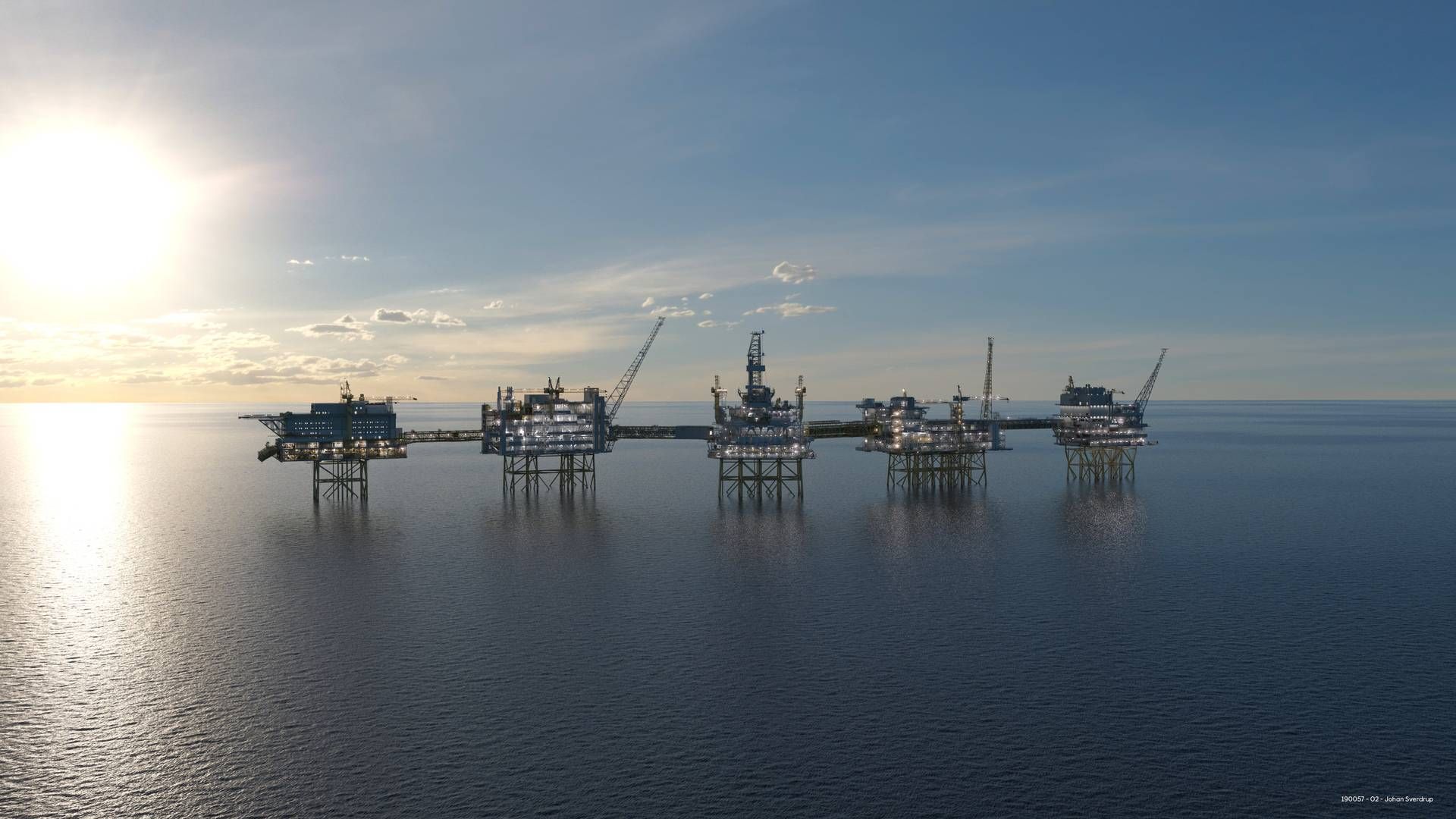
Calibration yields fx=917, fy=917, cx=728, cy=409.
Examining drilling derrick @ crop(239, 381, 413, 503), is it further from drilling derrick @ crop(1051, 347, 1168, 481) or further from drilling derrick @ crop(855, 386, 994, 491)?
drilling derrick @ crop(1051, 347, 1168, 481)

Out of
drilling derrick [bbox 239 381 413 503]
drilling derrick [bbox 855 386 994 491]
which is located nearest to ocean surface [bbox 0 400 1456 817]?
drilling derrick [bbox 239 381 413 503]

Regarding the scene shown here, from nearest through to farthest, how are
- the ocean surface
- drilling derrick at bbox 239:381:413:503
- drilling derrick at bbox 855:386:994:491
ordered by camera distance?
1. the ocean surface
2. drilling derrick at bbox 239:381:413:503
3. drilling derrick at bbox 855:386:994:491

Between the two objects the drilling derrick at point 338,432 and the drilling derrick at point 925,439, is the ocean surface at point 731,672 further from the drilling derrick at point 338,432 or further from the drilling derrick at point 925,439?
the drilling derrick at point 925,439

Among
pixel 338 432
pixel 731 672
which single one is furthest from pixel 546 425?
pixel 731 672

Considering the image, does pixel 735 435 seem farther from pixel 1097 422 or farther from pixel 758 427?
pixel 1097 422

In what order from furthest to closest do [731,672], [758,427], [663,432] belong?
1. [663,432]
2. [758,427]
3. [731,672]

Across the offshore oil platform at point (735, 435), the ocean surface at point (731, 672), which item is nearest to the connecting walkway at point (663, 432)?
the offshore oil platform at point (735, 435)

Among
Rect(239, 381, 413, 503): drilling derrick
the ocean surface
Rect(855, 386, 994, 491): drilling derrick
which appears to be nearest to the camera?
Result: the ocean surface
